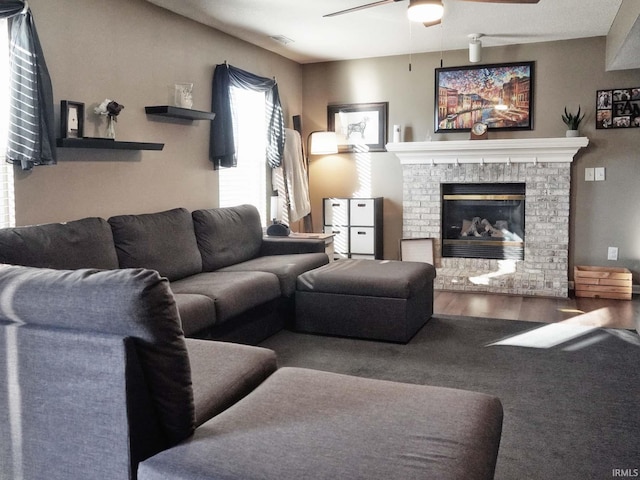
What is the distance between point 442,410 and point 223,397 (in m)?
0.72

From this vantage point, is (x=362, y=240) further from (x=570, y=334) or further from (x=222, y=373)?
(x=222, y=373)

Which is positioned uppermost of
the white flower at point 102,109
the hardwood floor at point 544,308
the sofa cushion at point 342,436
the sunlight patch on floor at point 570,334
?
the white flower at point 102,109

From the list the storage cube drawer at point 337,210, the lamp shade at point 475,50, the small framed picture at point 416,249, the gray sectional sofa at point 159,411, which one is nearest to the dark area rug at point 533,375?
the gray sectional sofa at point 159,411

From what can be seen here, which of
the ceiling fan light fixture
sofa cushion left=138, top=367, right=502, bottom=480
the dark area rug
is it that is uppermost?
the ceiling fan light fixture

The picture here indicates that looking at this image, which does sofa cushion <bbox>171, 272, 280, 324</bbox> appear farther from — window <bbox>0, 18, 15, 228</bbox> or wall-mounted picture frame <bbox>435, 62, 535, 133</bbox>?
wall-mounted picture frame <bbox>435, 62, 535, 133</bbox>

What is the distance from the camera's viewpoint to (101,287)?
60.9 inches

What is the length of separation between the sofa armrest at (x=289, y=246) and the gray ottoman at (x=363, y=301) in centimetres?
53

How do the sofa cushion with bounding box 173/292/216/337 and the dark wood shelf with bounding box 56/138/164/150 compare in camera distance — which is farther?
the dark wood shelf with bounding box 56/138/164/150

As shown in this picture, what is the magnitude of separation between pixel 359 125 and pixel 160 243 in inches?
130

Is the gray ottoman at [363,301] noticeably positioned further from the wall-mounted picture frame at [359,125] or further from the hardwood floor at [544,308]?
the wall-mounted picture frame at [359,125]

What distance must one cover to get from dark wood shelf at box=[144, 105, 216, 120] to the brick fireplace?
7.23 ft

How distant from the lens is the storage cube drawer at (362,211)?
247 inches

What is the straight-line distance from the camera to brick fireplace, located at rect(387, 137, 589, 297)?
5.71 metres

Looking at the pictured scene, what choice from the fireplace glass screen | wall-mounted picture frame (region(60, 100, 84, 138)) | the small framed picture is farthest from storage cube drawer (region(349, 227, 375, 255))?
wall-mounted picture frame (region(60, 100, 84, 138))
